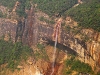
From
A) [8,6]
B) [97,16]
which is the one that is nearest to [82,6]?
[97,16]

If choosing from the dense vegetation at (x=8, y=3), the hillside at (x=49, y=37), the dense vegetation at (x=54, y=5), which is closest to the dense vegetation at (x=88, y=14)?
the hillside at (x=49, y=37)

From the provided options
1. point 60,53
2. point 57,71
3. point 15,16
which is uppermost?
point 15,16

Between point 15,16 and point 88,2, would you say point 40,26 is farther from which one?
point 88,2

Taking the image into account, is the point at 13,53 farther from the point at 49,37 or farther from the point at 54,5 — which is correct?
the point at 54,5

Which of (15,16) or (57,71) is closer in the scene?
(57,71)

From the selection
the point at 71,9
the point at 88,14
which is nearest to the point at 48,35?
the point at 71,9

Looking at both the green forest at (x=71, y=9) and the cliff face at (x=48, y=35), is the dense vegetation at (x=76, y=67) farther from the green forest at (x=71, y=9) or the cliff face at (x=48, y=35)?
the green forest at (x=71, y=9)
